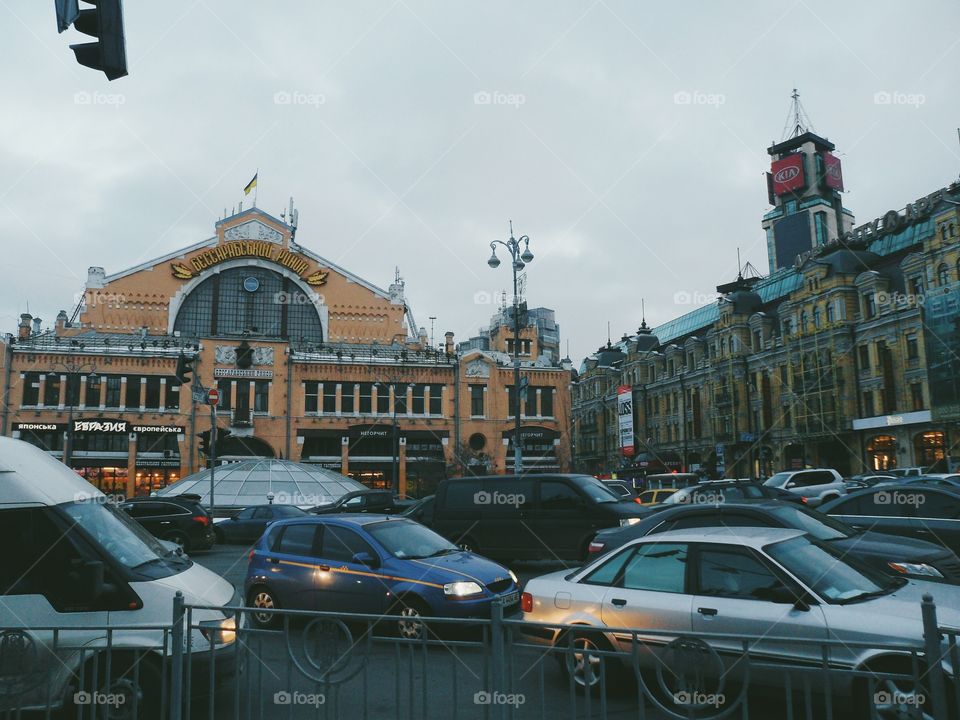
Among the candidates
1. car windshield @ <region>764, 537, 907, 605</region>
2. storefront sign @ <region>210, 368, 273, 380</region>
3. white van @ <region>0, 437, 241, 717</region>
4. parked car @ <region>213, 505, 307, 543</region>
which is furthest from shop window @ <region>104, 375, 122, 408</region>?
car windshield @ <region>764, 537, 907, 605</region>

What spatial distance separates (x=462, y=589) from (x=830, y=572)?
436 centimetres

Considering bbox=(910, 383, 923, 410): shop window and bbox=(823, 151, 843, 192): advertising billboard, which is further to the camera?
bbox=(823, 151, 843, 192): advertising billboard

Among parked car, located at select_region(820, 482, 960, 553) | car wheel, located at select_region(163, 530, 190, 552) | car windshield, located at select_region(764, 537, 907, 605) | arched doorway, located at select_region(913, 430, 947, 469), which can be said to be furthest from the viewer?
arched doorway, located at select_region(913, 430, 947, 469)

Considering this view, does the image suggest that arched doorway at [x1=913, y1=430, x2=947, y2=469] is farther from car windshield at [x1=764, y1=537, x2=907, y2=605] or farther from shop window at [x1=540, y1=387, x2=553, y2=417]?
car windshield at [x1=764, y1=537, x2=907, y2=605]

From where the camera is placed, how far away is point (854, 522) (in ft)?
44.0

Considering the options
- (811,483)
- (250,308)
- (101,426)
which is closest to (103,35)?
(811,483)

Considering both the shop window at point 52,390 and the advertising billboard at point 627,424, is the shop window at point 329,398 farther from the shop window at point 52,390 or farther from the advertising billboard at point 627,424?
the advertising billboard at point 627,424

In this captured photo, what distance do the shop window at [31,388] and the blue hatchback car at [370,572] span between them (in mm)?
42674

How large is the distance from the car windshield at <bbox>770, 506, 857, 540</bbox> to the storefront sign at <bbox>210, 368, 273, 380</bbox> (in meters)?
42.9

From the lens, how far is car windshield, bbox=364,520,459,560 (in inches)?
384

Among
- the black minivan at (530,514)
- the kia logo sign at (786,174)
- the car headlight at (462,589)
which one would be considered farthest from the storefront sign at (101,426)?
the kia logo sign at (786,174)

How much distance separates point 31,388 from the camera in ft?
150

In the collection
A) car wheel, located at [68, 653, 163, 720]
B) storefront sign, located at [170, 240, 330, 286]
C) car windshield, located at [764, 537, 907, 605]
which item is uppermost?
storefront sign, located at [170, 240, 330, 286]

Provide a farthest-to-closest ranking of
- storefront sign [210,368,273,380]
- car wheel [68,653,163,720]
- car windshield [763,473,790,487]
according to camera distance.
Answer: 1. storefront sign [210,368,273,380]
2. car windshield [763,473,790,487]
3. car wheel [68,653,163,720]
